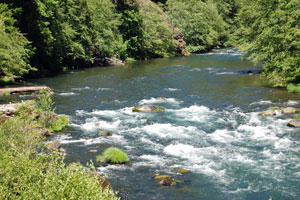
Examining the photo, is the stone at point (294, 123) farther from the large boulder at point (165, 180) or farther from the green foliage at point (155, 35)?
the green foliage at point (155, 35)

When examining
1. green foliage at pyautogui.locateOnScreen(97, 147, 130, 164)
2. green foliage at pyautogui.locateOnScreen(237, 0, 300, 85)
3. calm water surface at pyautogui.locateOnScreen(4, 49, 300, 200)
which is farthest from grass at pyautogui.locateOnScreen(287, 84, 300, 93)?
green foliage at pyautogui.locateOnScreen(97, 147, 130, 164)

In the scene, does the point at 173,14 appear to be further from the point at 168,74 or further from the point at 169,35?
the point at 168,74

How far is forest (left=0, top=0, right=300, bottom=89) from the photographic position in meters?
32.8

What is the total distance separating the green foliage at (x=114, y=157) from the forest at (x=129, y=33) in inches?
778

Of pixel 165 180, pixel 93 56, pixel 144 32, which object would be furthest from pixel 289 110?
pixel 144 32

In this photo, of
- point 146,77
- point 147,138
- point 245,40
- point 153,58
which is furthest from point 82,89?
point 153,58

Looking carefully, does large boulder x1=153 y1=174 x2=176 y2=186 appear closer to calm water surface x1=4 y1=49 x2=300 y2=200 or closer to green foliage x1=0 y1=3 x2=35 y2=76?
calm water surface x1=4 y1=49 x2=300 y2=200

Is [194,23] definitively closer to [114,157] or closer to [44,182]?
[114,157]

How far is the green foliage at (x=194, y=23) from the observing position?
293 ft

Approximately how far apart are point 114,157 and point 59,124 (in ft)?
22.9

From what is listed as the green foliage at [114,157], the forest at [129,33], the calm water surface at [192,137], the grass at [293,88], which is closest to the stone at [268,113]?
the calm water surface at [192,137]

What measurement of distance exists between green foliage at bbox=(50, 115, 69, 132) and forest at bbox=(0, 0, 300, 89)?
12.7 m

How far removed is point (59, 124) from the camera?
22.1m

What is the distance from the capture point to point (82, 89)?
36250mm
